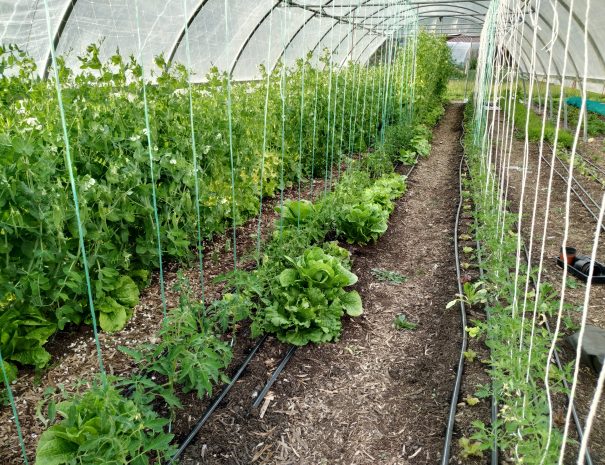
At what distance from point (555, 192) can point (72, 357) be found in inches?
269

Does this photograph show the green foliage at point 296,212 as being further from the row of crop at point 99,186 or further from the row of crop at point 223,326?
the row of crop at point 99,186

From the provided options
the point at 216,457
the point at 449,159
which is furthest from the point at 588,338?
the point at 449,159

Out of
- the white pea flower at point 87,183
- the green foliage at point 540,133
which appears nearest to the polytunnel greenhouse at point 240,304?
the white pea flower at point 87,183

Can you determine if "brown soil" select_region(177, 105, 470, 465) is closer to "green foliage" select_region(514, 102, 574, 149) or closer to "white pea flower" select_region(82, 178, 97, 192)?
"white pea flower" select_region(82, 178, 97, 192)

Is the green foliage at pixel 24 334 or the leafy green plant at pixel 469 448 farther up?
the green foliage at pixel 24 334

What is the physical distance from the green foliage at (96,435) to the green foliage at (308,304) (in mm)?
1274

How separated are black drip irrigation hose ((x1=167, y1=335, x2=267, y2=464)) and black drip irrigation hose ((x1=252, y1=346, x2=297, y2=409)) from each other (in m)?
0.17

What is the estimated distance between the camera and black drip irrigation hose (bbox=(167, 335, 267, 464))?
224 centimetres

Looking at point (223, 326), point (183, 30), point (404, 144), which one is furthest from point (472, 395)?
point (183, 30)

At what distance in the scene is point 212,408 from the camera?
249 centimetres

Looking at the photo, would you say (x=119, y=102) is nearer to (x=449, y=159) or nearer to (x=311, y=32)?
(x=449, y=159)

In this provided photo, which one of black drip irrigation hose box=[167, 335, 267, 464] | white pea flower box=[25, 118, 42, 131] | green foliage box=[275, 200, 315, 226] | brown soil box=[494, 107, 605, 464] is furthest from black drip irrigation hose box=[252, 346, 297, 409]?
white pea flower box=[25, 118, 42, 131]

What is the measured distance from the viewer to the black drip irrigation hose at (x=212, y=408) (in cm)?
224

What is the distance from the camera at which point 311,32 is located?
1315 cm
